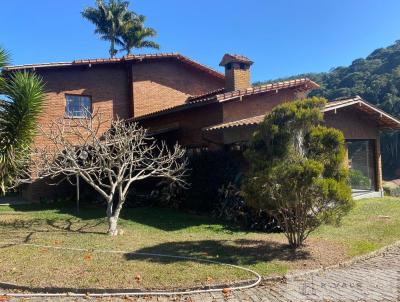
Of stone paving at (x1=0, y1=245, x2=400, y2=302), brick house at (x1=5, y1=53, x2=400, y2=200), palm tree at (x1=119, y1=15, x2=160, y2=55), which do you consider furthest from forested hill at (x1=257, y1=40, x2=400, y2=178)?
stone paving at (x1=0, y1=245, x2=400, y2=302)

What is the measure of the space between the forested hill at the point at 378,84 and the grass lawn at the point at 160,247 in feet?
109

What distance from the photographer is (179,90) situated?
20.9 m

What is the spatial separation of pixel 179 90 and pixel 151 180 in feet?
18.2

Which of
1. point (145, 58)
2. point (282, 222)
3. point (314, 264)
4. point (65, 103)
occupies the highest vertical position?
point (145, 58)

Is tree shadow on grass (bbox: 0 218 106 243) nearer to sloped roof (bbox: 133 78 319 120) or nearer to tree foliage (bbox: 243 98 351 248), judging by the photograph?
tree foliage (bbox: 243 98 351 248)

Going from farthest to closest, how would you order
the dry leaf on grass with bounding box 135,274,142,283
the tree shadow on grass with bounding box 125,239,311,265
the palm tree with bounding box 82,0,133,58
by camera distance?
the palm tree with bounding box 82,0,133,58, the tree shadow on grass with bounding box 125,239,311,265, the dry leaf on grass with bounding box 135,274,142,283

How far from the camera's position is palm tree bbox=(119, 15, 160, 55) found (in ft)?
122

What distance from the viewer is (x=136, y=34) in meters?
37.2

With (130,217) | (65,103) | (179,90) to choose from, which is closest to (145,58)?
(179,90)

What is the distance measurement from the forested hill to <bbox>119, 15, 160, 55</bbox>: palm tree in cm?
1994

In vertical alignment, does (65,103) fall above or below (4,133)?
above

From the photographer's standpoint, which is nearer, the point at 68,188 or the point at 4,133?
the point at 4,133

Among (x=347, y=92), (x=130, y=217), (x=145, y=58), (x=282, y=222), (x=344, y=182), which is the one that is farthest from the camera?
(x=347, y=92)

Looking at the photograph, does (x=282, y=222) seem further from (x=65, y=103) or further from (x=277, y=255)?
(x=65, y=103)
